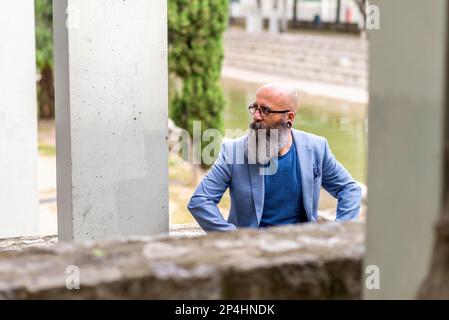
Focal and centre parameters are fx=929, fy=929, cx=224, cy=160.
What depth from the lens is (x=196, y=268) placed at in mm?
2469

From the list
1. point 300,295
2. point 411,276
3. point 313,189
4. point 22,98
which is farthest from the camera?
point 22,98

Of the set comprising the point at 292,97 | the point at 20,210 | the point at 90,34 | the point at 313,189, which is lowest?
the point at 20,210

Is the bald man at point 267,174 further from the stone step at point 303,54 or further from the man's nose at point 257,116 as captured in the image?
the stone step at point 303,54

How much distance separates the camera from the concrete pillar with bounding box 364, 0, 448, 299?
2.23 meters

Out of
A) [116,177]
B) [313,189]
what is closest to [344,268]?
[313,189]

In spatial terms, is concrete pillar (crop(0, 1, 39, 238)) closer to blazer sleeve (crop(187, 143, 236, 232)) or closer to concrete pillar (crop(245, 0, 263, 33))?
blazer sleeve (crop(187, 143, 236, 232))

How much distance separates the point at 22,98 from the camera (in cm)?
648

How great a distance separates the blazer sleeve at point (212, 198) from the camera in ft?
14.1

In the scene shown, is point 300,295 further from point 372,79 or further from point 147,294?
point 372,79

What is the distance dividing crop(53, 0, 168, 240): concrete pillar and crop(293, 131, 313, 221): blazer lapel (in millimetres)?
788

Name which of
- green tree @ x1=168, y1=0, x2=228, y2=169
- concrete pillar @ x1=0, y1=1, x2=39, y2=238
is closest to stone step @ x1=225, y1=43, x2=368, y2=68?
green tree @ x1=168, y1=0, x2=228, y2=169

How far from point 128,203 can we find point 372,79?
8.35 feet

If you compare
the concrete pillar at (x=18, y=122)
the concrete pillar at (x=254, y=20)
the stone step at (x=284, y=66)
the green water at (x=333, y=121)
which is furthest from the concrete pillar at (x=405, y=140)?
the concrete pillar at (x=254, y=20)

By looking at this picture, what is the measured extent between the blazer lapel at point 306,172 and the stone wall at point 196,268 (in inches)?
64.3
